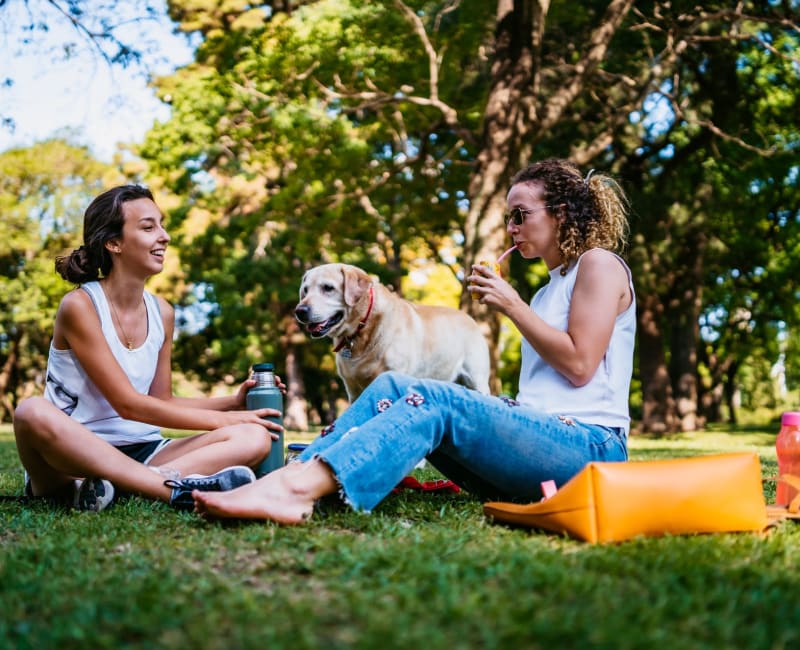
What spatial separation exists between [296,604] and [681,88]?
17.8 meters

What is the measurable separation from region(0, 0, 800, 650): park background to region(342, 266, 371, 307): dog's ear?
3019 millimetres

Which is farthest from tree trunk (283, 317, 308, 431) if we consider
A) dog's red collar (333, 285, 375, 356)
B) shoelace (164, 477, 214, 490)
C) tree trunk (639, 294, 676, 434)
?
shoelace (164, 477, 214, 490)

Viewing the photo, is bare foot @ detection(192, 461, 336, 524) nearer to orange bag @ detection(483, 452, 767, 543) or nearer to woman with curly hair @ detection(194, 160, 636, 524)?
woman with curly hair @ detection(194, 160, 636, 524)

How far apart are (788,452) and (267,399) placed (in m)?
2.65

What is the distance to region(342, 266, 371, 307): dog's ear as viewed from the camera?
7086 millimetres

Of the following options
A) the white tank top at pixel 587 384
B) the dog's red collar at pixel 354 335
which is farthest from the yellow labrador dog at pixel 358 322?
the white tank top at pixel 587 384

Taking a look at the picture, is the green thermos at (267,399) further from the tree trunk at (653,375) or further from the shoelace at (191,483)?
the tree trunk at (653,375)

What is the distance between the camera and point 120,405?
4043 mm

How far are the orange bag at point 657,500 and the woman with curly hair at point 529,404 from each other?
41 centimetres

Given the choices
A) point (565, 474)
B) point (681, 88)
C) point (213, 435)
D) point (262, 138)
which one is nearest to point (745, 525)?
point (565, 474)

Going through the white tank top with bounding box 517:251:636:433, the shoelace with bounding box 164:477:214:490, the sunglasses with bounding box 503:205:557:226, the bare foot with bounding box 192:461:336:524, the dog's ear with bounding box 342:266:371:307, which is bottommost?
the shoelace with bounding box 164:477:214:490

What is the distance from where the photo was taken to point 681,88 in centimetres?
1756

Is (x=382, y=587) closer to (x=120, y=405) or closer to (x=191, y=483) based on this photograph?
(x=191, y=483)

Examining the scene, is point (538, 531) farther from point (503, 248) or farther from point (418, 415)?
point (503, 248)
